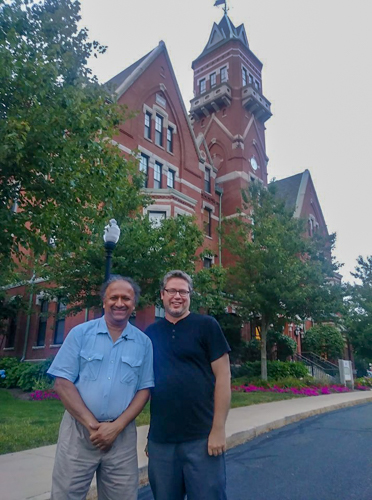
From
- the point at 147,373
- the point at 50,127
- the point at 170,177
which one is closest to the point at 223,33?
the point at 170,177

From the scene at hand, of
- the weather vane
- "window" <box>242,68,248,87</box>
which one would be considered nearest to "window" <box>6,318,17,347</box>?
"window" <box>242,68,248,87</box>

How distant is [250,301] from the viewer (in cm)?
1850

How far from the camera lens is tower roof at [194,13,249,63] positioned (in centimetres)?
3681

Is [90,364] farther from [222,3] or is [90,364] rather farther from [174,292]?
[222,3]

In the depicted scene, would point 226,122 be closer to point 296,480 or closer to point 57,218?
point 57,218

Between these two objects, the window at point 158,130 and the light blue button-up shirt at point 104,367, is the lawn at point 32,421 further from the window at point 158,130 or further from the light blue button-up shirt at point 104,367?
the window at point 158,130

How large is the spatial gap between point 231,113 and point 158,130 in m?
10.0

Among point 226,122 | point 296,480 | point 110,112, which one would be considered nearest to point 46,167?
point 110,112

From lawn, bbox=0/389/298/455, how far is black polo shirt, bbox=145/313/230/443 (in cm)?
500

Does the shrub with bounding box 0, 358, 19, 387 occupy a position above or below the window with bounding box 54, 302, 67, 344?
below

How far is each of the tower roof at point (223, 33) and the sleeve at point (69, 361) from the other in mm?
37836

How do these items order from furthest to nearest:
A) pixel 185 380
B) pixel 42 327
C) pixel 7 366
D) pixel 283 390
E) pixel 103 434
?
pixel 42 327 < pixel 7 366 < pixel 283 390 < pixel 185 380 < pixel 103 434

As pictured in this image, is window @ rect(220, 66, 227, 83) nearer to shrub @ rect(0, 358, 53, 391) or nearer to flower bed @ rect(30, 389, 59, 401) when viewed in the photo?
shrub @ rect(0, 358, 53, 391)

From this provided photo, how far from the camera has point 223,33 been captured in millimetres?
39406
